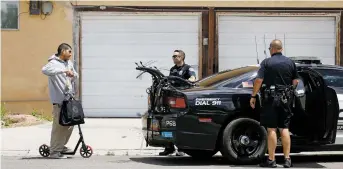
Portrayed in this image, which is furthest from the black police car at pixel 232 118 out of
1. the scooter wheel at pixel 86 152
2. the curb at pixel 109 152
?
the curb at pixel 109 152

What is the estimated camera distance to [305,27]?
16.0m

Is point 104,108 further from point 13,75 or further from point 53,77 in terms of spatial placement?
point 53,77

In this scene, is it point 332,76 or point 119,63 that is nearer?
point 332,76

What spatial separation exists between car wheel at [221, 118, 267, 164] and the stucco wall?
7410 millimetres

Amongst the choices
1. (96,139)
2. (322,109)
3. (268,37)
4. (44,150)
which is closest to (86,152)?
(44,150)

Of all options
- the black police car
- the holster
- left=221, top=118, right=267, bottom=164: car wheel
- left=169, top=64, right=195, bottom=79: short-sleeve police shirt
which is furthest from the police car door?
left=169, top=64, right=195, bottom=79: short-sleeve police shirt

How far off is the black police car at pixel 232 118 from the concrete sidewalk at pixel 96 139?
1958 mm

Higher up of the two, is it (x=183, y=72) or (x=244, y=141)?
(x=183, y=72)

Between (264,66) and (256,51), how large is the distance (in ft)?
23.4

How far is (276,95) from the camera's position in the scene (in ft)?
28.8

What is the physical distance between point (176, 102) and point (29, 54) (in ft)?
23.9

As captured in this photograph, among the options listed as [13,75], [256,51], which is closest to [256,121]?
[256,51]

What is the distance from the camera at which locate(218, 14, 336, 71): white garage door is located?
15.9m

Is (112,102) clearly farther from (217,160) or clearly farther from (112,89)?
(217,160)
